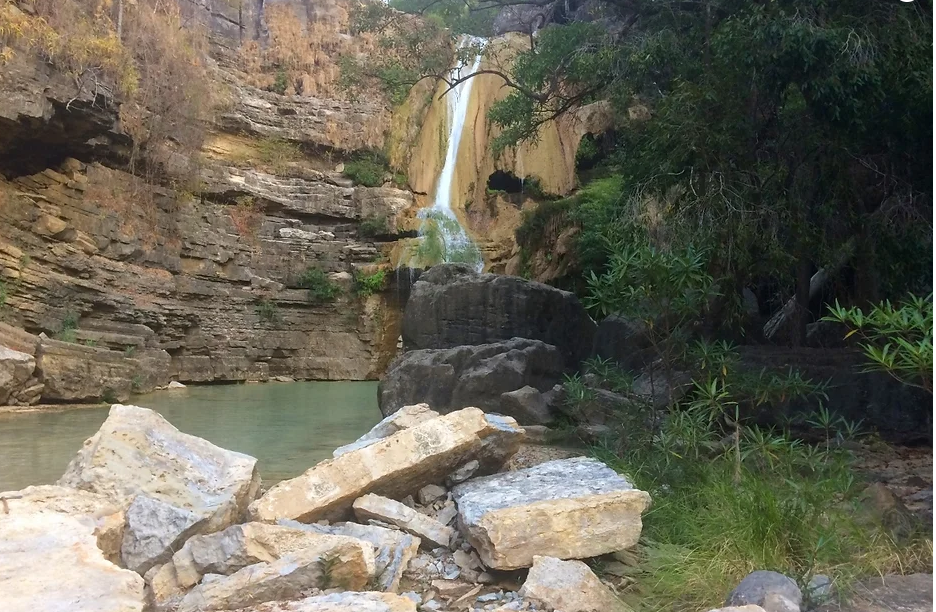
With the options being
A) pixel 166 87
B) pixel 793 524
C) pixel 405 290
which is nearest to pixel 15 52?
Answer: pixel 166 87

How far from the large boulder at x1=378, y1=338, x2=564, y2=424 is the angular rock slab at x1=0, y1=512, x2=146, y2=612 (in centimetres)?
437

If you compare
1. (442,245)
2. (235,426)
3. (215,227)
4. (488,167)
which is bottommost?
(235,426)

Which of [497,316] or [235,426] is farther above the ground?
[497,316]

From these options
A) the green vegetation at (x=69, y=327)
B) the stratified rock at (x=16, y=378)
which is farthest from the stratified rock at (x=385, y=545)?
the green vegetation at (x=69, y=327)

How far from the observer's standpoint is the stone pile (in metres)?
2.51

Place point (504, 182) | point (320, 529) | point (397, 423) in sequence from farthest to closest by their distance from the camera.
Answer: point (504, 182), point (397, 423), point (320, 529)

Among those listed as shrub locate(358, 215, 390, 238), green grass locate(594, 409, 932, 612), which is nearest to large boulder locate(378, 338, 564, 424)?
green grass locate(594, 409, 932, 612)

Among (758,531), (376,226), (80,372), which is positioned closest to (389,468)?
(758,531)

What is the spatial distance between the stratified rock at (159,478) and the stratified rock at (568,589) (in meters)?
1.56

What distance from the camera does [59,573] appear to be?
7.71ft

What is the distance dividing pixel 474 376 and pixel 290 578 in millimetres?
4398

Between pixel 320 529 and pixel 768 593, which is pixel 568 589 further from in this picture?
pixel 320 529

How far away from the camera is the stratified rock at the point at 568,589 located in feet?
8.87

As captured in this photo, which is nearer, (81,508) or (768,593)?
(768,593)
